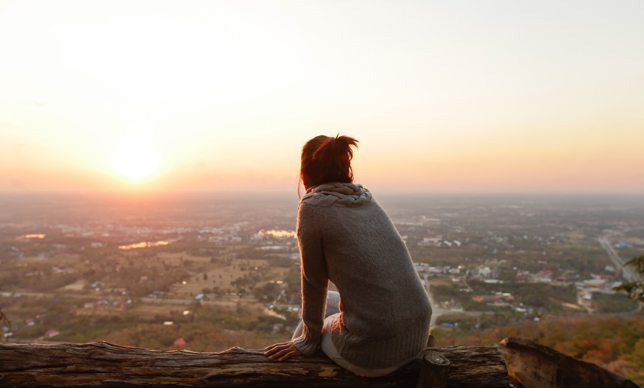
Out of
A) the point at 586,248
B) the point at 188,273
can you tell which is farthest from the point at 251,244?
the point at 586,248

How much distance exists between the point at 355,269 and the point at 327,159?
0.62 meters

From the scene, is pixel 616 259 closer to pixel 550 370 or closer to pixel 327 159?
pixel 550 370

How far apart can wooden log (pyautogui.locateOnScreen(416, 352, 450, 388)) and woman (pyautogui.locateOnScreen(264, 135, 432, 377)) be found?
3.7 inches

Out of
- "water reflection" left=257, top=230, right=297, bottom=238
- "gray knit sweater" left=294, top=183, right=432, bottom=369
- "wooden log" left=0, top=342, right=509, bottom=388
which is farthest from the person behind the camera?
"water reflection" left=257, top=230, right=297, bottom=238

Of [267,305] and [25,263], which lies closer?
[267,305]

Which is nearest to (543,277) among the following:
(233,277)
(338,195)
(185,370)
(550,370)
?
(233,277)

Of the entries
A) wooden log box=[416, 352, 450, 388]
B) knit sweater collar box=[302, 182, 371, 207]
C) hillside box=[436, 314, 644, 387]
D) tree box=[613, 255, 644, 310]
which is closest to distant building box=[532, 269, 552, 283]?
hillside box=[436, 314, 644, 387]

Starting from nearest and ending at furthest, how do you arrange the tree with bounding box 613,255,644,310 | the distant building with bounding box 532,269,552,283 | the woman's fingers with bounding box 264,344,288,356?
1. the woman's fingers with bounding box 264,344,288,356
2. the tree with bounding box 613,255,644,310
3. the distant building with bounding box 532,269,552,283

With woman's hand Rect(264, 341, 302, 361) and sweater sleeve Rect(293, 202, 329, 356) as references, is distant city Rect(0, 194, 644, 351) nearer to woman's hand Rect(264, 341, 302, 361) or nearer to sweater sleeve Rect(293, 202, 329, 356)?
woman's hand Rect(264, 341, 302, 361)

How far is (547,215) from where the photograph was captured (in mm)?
42875

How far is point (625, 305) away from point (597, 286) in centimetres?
250

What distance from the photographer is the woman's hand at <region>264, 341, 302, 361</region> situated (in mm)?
1882

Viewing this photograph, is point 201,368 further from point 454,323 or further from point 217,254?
point 217,254

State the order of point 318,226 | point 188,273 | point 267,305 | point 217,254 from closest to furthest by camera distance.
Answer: point 318,226, point 267,305, point 188,273, point 217,254
